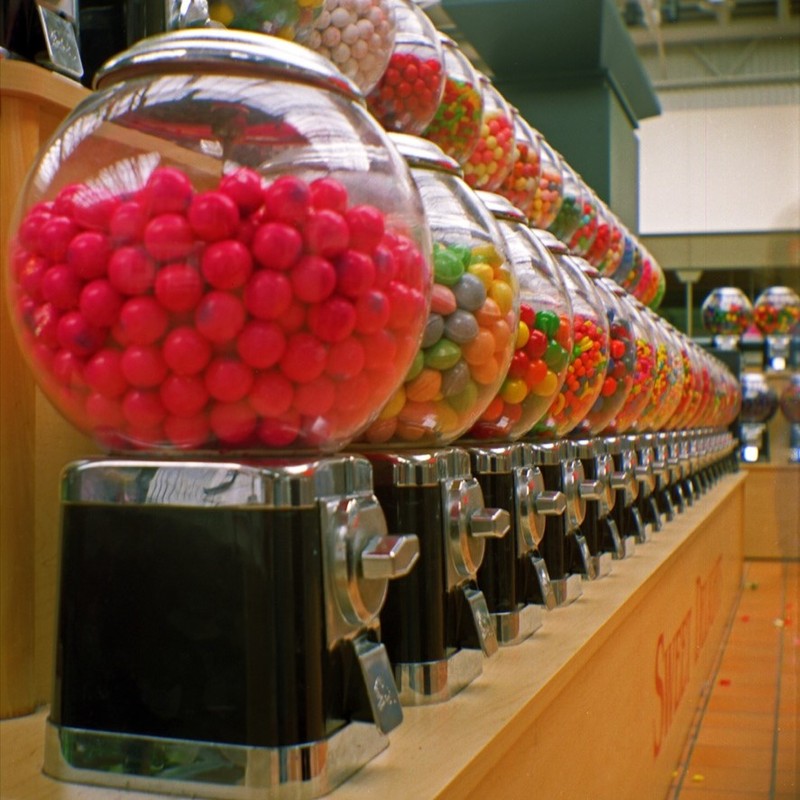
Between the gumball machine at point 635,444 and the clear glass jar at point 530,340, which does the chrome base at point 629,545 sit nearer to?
the gumball machine at point 635,444

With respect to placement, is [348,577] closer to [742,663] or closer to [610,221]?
[610,221]

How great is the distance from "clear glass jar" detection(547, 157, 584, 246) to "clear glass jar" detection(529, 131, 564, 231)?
46mm

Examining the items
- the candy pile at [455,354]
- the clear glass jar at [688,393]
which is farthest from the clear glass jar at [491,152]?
the clear glass jar at [688,393]

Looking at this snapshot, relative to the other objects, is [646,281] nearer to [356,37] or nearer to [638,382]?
[638,382]

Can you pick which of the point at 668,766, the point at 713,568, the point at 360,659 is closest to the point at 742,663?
the point at 713,568

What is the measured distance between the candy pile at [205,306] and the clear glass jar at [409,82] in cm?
66

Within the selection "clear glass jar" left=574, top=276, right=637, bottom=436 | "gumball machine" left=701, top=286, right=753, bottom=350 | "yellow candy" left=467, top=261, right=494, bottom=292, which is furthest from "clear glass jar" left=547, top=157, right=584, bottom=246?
"gumball machine" left=701, top=286, right=753, bottom=350

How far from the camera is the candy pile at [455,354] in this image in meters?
0.98

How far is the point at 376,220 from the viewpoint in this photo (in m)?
0.72

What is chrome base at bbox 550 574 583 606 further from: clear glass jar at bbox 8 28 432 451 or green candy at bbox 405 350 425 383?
clear glass jar at bbox 8 28 432 451

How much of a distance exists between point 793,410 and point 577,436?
399 cm

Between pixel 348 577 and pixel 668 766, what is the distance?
1624 millimetres

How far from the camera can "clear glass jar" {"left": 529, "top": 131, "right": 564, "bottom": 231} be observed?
204 cm

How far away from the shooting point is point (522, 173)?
1.87 meters
